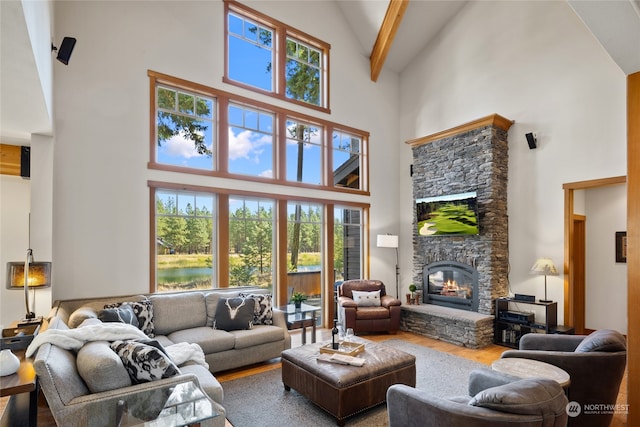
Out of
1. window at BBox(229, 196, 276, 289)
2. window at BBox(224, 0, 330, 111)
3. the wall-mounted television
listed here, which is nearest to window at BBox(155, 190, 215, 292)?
window at BBox(229, 196, 276, 289)

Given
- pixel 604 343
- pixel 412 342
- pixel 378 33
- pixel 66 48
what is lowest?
pixel 412 342

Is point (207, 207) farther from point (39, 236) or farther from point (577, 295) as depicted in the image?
point (577, 295)

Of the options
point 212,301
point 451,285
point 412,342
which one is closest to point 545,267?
point 451,285

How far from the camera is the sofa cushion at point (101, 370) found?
215 cm

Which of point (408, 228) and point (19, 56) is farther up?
point (19, 56)

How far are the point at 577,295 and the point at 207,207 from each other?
633cm

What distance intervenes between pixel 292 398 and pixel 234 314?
55.7 inches

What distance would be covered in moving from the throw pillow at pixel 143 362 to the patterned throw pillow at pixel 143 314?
184cm

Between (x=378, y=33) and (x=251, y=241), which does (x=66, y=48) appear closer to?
(x=251, y=241)

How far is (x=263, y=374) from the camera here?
4.21 meters

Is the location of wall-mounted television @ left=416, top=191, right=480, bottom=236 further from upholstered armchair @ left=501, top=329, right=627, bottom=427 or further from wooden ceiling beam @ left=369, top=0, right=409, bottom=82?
upholstered armchair @ left=501, top=329, right=627, bottom=427

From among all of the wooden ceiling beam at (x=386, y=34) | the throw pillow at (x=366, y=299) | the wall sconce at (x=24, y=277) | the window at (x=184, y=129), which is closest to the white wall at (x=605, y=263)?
the throw pillow at (x=366, y=299)

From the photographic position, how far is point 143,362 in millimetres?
2332

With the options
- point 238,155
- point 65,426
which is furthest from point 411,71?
point 65,426
